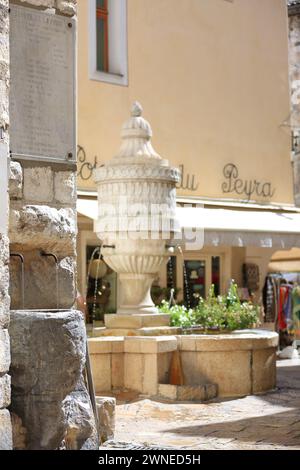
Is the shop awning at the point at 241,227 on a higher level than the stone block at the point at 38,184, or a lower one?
higher

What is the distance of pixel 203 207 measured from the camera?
16391 mm

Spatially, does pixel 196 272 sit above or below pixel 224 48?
below

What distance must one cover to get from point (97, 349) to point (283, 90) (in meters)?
11.6

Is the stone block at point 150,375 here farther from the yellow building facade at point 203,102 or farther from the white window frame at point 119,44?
the white window frame at point 119,44

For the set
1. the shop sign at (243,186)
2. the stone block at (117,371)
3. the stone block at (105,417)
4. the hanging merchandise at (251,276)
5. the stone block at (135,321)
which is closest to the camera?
the stone block at (105,417)

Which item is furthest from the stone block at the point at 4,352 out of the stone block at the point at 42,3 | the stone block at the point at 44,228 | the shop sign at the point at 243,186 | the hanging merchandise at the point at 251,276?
the hanging merchandise at the point at 251,276

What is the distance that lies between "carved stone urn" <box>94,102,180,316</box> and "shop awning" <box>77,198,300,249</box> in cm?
263

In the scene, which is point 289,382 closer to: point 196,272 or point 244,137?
point 196,272

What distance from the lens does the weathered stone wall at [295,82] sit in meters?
19.5

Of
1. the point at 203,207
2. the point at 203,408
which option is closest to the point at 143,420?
the point at 203,408

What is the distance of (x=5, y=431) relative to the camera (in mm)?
4168

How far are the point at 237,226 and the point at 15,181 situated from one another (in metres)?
10.6

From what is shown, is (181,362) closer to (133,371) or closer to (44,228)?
(133,371)

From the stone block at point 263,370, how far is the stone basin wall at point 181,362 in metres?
0.01
